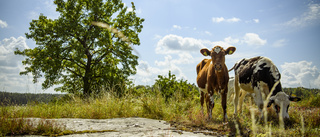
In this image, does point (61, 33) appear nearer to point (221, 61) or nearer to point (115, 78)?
point (115, 78)

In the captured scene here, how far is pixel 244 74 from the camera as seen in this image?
24.9ft

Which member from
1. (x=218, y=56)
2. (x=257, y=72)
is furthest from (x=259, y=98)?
(x=218, y=56)

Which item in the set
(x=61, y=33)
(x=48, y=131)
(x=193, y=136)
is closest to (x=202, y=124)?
(x=193, y=136)

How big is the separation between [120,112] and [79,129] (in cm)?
268

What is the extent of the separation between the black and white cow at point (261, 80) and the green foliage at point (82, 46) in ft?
43.1

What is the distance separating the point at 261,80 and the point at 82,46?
16.3m

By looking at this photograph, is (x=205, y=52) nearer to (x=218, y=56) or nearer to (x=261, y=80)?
(x=218, y=56)

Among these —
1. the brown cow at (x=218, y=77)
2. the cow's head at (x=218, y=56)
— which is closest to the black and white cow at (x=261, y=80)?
the brown cow at (x=218, y=77)

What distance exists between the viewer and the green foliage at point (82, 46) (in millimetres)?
19219

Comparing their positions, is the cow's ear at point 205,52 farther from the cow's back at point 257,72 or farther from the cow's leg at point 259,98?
the cow's leg at point 259,98

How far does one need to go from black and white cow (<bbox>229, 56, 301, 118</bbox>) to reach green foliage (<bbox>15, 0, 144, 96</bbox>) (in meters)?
13.1

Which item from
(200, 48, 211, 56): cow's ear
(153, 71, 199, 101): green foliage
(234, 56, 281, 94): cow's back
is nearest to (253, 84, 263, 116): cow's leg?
(234, 56, 281, 94): cow's back

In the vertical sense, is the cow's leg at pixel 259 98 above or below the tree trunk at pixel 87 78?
below

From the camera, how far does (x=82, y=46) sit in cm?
1864
